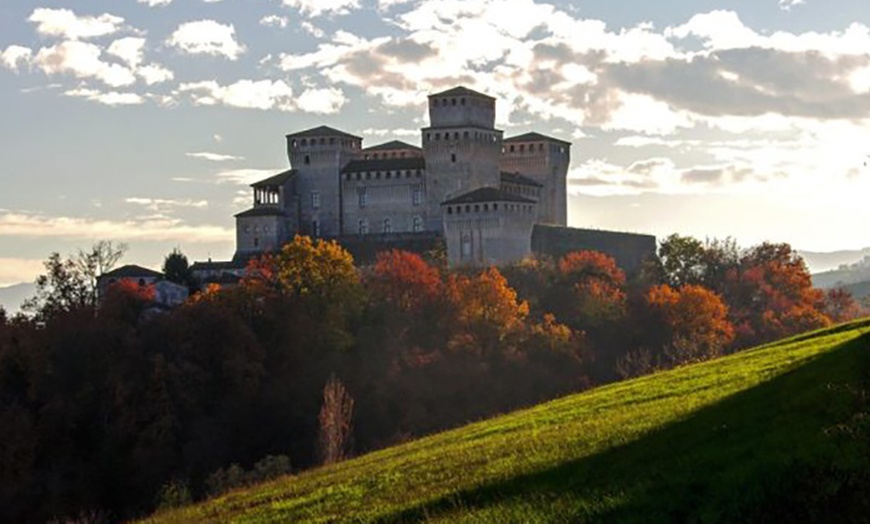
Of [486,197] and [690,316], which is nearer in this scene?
[690,316]

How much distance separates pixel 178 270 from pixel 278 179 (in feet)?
32.1

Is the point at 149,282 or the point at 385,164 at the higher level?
the point at 385,164

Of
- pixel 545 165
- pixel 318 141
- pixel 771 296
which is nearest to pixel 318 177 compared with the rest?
pixel 318 141

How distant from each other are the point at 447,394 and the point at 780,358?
4028 cm

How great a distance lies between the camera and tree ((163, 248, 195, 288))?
270ft

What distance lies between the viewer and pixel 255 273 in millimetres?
74625

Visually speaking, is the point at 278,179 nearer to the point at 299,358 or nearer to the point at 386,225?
the point at 386,225

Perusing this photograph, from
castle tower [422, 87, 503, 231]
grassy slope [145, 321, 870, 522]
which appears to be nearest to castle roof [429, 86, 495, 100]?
castle tower [422, 87, 503, 231]

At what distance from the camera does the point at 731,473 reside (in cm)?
1323

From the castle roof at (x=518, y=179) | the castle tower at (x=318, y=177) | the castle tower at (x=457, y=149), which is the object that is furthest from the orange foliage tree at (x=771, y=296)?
the castle tower at (x=318, y=177)

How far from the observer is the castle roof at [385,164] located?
86.9 metres

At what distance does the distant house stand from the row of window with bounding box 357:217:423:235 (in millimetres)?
12883

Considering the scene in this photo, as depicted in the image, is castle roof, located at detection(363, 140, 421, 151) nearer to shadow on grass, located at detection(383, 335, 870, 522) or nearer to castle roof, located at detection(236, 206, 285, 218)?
castle roof, located at detection(236, 206, 285, 218)

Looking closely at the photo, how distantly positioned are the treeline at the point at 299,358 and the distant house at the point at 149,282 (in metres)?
1.56
